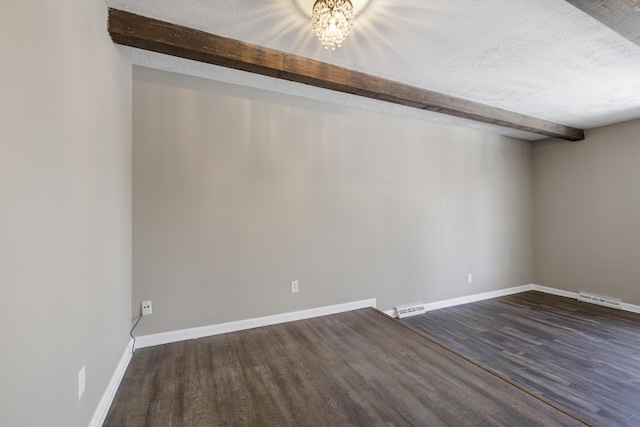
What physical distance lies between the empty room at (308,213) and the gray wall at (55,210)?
1 cm

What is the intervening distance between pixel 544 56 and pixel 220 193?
10.3ft

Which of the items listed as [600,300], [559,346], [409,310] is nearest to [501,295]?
[600,300]

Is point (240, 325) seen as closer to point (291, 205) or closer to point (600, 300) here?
point (291, 205)

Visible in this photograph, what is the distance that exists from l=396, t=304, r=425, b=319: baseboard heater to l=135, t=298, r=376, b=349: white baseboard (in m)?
0.39

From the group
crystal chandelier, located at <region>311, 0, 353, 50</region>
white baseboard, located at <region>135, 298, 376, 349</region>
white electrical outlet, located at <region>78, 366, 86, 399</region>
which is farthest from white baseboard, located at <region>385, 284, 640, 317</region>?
crystal chandelier, located at <region>311, 0, 353, 50</region>

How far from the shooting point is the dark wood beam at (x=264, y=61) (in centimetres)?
187

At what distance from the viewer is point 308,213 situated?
3.13 m

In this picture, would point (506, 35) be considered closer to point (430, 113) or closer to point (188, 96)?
point (430, 113)

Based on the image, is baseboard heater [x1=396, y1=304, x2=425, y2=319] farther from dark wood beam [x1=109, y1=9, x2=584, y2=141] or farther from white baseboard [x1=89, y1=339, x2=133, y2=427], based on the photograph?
white baseboard [x1=89, y1=339, x2=133, y2=427]

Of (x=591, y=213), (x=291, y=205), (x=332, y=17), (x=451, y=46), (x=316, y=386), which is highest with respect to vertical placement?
(x=451, y=46)

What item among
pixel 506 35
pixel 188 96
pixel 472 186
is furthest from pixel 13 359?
pixel 472 186

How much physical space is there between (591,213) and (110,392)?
6.27 meters

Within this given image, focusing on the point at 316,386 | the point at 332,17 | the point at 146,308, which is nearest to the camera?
the point at 332,17

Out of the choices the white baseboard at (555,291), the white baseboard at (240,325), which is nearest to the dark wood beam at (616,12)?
the white baseboard at (240,325)
